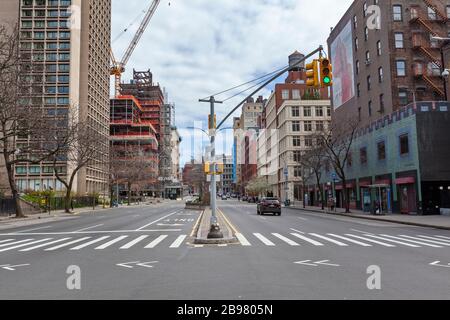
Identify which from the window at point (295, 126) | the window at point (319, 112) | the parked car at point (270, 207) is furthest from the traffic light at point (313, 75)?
the window at point (319, 112)

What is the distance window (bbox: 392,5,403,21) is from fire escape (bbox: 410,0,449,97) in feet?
4.13

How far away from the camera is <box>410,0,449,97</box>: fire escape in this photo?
141 ft

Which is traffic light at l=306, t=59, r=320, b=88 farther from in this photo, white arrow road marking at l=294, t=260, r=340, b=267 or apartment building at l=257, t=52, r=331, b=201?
apartment building at l=257, t=52, r=331, b=201

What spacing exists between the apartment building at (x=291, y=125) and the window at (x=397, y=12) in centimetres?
3913

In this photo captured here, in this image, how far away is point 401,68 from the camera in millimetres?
43125

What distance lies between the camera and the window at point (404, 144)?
36.1 m

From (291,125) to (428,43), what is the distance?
162 feet

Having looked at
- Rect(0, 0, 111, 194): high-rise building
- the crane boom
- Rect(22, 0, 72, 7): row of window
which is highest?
the crane boom

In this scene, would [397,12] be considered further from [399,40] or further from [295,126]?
[295,126]

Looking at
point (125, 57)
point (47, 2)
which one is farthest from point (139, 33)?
point (47, 2)

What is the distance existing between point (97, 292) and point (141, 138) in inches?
5323

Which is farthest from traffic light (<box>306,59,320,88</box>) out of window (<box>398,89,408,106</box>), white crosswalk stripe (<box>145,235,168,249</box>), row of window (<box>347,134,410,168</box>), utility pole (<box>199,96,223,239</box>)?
window (<box>398,89,408,106</box>)

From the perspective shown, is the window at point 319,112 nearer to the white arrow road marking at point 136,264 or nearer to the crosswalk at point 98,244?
the crosswalk at point 98,244

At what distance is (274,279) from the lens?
8.74m
